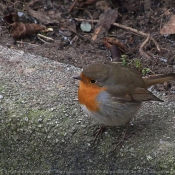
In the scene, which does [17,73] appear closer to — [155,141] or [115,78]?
[115,78]

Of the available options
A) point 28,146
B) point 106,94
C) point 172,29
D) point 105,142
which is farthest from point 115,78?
point 172,29

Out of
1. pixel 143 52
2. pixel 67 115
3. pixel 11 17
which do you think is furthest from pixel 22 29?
pixel 67 115

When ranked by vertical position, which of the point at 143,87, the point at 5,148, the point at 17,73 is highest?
the point at 143,87

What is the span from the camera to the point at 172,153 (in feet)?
11.1

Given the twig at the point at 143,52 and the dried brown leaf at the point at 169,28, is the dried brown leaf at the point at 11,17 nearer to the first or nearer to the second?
the twig at the point at 143,52

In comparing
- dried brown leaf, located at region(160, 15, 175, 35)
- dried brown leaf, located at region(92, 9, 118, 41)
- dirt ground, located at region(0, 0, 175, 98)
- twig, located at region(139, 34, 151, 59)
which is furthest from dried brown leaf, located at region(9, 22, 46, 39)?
dried brown leaf, located at region(160, 15, 175, 35)

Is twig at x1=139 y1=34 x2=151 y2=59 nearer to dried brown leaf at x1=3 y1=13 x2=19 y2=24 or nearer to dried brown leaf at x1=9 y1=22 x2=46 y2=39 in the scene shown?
dried brown leaf at x1=9 y1=22 x2=46 y2=39

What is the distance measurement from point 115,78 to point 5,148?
1.03 metres

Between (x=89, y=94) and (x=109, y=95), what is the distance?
0.14m

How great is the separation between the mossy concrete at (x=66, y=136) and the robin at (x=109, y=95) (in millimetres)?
192

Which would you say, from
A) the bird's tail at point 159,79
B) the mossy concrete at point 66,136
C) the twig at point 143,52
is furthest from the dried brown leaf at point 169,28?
the bird's tail at point 159,79

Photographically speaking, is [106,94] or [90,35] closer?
[106,94]

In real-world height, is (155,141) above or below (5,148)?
above

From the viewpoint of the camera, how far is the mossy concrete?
3.49m
